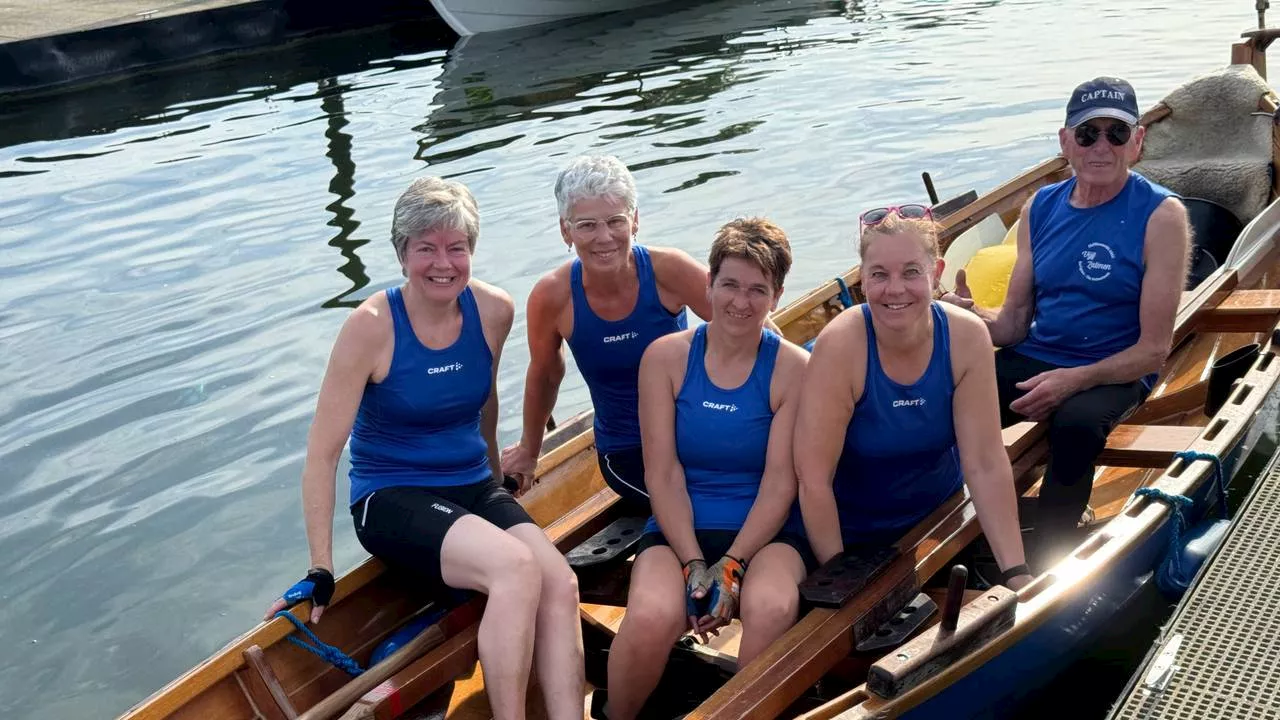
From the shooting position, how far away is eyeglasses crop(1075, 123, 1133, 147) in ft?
15.0

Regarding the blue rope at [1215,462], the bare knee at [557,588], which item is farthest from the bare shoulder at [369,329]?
the blue rope at [1215,462]

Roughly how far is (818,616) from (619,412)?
127cm

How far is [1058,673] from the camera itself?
3918 millimetres

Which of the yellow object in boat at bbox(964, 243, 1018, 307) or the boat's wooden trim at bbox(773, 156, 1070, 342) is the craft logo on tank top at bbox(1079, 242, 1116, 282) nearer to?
the yellow object in boat at bbox(964, 243, 1018, 307)

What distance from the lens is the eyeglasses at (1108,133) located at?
180 inches

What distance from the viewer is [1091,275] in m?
4.73

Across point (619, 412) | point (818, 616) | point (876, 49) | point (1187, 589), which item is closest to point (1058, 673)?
point (1187, 589)

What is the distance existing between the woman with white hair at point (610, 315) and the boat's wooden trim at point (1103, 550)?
144 cm

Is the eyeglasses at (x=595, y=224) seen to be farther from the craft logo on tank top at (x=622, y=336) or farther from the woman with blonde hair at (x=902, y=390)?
the woman with blonde hair at (x=902, y=390)

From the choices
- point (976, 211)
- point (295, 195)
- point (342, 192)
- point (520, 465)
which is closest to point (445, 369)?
point (520, 465)

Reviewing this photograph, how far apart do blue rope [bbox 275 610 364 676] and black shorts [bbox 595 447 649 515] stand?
114 centimetres

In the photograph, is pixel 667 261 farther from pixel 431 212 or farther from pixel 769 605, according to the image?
pixel 769 605

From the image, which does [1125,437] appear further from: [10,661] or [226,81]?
[226,81]

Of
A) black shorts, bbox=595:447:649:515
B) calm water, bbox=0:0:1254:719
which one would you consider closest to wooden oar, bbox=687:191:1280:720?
black shorts, bbox=595:447:649:515
